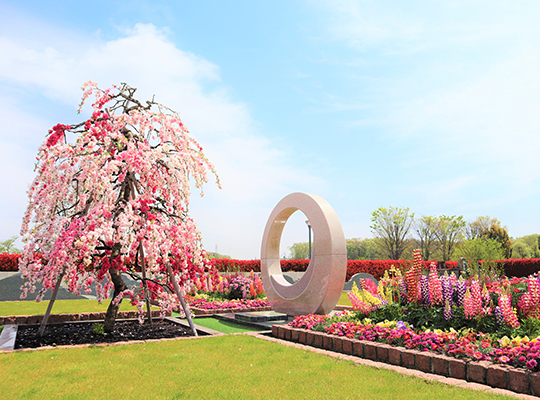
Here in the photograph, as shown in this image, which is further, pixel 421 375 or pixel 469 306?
pixel 469 306

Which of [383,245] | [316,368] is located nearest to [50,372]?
[316,368]

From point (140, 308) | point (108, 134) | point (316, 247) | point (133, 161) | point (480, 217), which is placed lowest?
point (140, 308)

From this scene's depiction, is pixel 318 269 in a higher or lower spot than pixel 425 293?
higher

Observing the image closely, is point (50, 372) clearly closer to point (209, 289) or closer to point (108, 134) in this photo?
point (108, 134)

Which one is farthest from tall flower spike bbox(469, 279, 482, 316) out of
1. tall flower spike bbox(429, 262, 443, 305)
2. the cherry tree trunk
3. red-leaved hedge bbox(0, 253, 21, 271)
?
red-leaved hedge bbox(0, 253, 21, 271)

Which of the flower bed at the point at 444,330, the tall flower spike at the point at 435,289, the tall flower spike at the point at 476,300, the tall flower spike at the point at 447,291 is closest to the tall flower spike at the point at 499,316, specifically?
the flower bed at the point at 444,330

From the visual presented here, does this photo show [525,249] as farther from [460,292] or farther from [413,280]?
[460,292]

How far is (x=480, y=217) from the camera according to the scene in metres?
40.6

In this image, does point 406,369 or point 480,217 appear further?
point 480,217

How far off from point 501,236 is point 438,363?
41087 mm

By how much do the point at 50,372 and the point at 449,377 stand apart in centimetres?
434

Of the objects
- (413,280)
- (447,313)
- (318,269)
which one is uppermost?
(318,269)

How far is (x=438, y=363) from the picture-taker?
4004mm

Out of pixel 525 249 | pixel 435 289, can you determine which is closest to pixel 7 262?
pixel 435 289
